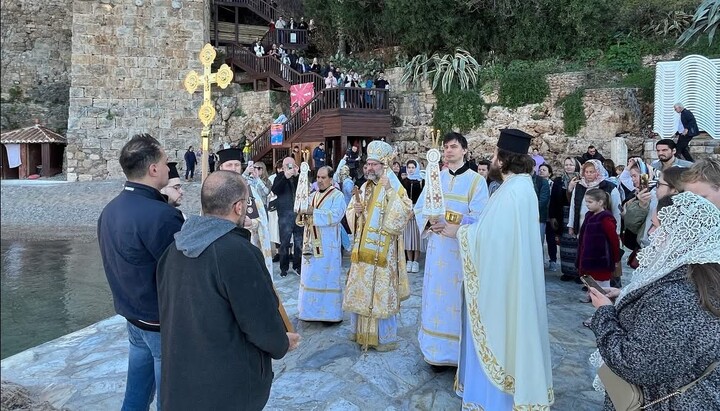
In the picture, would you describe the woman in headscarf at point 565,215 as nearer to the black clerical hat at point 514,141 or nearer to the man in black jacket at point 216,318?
the black clerical hat at point 514,141

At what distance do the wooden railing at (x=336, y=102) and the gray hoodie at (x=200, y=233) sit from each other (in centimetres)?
1595

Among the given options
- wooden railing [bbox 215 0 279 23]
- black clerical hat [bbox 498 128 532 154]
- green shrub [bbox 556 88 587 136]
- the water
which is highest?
wooden railing [bbox 215 0 279 23]

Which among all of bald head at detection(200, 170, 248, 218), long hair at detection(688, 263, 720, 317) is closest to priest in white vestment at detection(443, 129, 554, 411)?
long hair at detection(688, 263, 720, 317)

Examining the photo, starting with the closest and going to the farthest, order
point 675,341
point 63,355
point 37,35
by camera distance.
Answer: point 675,341
point 63,355
point 37,35

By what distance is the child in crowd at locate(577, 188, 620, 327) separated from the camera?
6078 millimetres

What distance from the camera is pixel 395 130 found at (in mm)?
19969

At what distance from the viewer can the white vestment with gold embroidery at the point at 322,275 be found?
5539mm

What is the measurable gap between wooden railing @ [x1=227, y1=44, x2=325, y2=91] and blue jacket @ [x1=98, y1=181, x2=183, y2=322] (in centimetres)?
1773

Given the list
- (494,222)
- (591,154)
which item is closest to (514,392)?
(494,222)

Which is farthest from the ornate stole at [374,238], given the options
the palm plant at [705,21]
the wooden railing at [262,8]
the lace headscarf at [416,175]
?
the wooden railing at [262,8]

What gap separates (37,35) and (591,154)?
1029 inches

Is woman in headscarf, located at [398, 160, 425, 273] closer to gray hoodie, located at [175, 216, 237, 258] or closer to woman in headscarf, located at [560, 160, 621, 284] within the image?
woman in headscarf, located at [560, 160, 621, 284]

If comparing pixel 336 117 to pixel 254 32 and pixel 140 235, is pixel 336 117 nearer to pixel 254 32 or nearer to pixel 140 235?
pixel 254 32

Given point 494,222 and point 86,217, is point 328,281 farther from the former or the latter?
point 86,217
